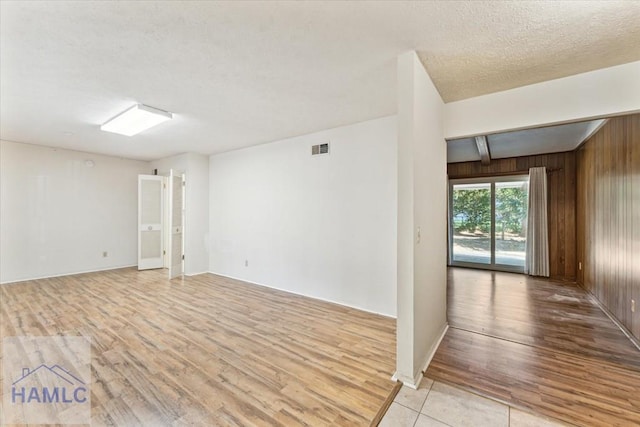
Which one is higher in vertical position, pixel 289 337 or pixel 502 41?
pixel 502 41

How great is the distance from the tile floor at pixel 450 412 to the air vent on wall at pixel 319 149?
3.08 meters

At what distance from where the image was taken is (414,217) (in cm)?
205

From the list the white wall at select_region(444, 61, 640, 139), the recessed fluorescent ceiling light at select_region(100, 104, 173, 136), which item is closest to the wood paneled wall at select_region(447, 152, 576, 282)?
the white wall at select_region(444, 61, 640, 139)

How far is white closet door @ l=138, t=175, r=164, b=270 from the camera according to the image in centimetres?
600

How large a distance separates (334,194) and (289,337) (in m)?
1.99

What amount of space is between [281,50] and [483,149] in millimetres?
4583

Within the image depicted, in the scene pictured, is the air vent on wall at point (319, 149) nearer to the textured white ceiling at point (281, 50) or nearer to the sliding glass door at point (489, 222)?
the textured white ceiling at point (281, 50)

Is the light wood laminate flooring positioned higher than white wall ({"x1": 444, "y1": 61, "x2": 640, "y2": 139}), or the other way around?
white wall ({"x1": 444, "y1": 61, "x2": 640, "y2": 139})

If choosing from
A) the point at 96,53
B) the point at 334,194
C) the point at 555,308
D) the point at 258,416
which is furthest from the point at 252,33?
the point at 555,308

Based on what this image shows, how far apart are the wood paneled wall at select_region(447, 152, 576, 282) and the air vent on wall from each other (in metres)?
4.87

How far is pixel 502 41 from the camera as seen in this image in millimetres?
1895

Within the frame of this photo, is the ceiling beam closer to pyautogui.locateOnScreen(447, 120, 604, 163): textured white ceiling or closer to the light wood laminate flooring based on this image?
pyautogui.locateOnScreen(447, 120, 604, 163): textured white ceiling

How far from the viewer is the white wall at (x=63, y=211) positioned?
479 cm

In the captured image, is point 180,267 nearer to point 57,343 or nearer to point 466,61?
point 57,343
